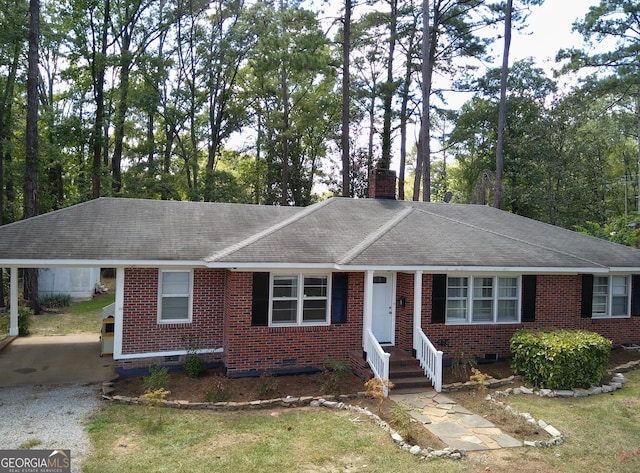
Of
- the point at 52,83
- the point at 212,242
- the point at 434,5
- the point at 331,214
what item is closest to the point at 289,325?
the point at 212,242

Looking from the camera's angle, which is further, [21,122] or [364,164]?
[364,164]

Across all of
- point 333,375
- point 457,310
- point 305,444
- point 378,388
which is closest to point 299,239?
point 333,375

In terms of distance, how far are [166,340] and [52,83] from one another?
29.0 metres

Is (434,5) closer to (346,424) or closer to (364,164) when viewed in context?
(364,164)

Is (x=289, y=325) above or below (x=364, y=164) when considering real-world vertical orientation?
below

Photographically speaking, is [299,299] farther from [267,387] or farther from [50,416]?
[50,416]

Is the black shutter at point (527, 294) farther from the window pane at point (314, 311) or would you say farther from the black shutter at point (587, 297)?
the window pane at point (314, 311)

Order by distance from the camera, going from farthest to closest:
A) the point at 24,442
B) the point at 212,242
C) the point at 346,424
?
the point at 212,242
the point at 346,424
the point at 24,442

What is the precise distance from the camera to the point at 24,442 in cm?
676

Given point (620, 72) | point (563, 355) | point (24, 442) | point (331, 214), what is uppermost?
point (620, 72)

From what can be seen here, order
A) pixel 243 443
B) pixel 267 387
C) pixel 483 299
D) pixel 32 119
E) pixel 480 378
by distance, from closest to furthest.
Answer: pixel 243 443 → pixel 480 378 → pixel 267 387 → pixel 483 299 → pixel 32 119

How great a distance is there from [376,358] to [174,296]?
4927 millimetres

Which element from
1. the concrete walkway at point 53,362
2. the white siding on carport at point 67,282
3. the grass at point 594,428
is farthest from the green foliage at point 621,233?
the white siding on carport at point 67,282

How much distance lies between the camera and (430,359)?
32.7 ft
